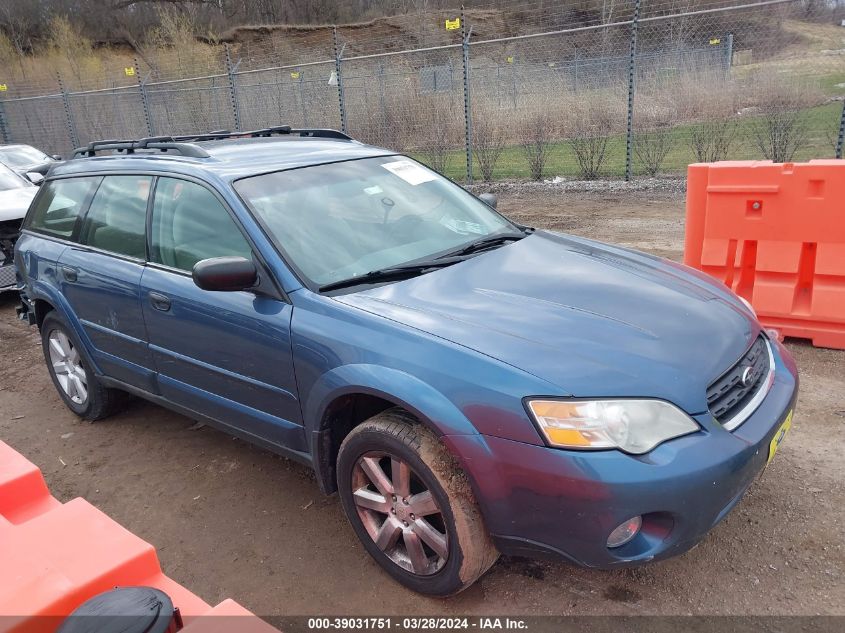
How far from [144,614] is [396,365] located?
1.22 metres

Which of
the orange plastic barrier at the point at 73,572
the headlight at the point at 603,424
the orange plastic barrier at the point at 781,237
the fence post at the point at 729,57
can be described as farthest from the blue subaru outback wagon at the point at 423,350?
the fence post at the point at 729,57

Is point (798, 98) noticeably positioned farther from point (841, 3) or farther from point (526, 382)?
point (526, 382)

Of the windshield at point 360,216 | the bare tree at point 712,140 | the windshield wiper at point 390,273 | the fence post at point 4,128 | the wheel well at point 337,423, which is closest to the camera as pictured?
the wheel well at point 337,423

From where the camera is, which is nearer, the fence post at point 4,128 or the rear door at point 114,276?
the rear door at point 114,276

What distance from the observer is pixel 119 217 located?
12.3ft

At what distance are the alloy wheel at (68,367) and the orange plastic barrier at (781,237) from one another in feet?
15.1

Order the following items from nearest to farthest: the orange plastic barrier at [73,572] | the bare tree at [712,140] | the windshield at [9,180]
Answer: the orange plastic barrier at [73,572]
the windshield at [9,180]
the bare tree at [712,140]

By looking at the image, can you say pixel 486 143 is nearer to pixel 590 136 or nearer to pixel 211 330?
pixel 590 136

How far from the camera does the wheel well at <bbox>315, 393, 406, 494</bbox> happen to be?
2639mm

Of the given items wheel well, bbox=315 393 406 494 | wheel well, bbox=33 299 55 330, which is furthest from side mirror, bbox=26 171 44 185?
wheel well, bbox=315 393 406 494

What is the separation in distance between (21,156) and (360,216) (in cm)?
1242

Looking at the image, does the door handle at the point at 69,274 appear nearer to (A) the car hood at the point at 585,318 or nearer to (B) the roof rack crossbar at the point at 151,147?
(B) the roof rack crossbar at the point at 151,147

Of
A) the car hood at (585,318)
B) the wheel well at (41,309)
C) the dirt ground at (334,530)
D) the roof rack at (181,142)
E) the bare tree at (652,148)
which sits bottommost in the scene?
the dirt ground at (334,530)

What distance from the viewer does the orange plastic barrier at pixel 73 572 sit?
1.43 m
